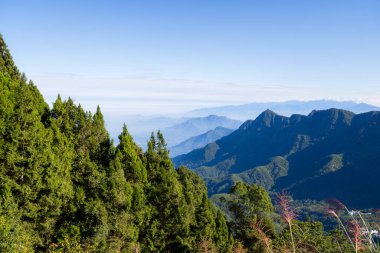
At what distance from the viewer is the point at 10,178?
26.9 m

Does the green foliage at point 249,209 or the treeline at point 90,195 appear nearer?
the treeline at point 90,195

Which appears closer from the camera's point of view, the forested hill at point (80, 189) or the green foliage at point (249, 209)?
the forested hill at point (80, 189)

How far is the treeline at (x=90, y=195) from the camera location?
88.9ft

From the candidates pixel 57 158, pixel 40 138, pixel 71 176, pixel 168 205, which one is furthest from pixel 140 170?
pixel 40 138

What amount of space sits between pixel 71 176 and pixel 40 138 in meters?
7.70

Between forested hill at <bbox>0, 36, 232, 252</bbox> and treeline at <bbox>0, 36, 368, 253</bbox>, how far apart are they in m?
0.09

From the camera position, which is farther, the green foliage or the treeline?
the green foliage

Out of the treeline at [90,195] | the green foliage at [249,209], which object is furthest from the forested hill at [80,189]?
the green foliage at [249,209]

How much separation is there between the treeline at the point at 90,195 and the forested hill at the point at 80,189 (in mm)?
88

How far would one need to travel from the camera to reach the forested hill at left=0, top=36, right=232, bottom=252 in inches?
1065

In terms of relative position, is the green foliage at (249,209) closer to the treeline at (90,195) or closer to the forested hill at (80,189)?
the treeline at (90,195)

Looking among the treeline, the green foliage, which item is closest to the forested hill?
the treeline

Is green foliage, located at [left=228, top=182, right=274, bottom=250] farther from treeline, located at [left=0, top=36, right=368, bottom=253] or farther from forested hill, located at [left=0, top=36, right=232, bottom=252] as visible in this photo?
forested hill, located at [left=0, top=36, right=232, bottom=252]

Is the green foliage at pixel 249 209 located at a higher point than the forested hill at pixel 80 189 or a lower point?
lower
